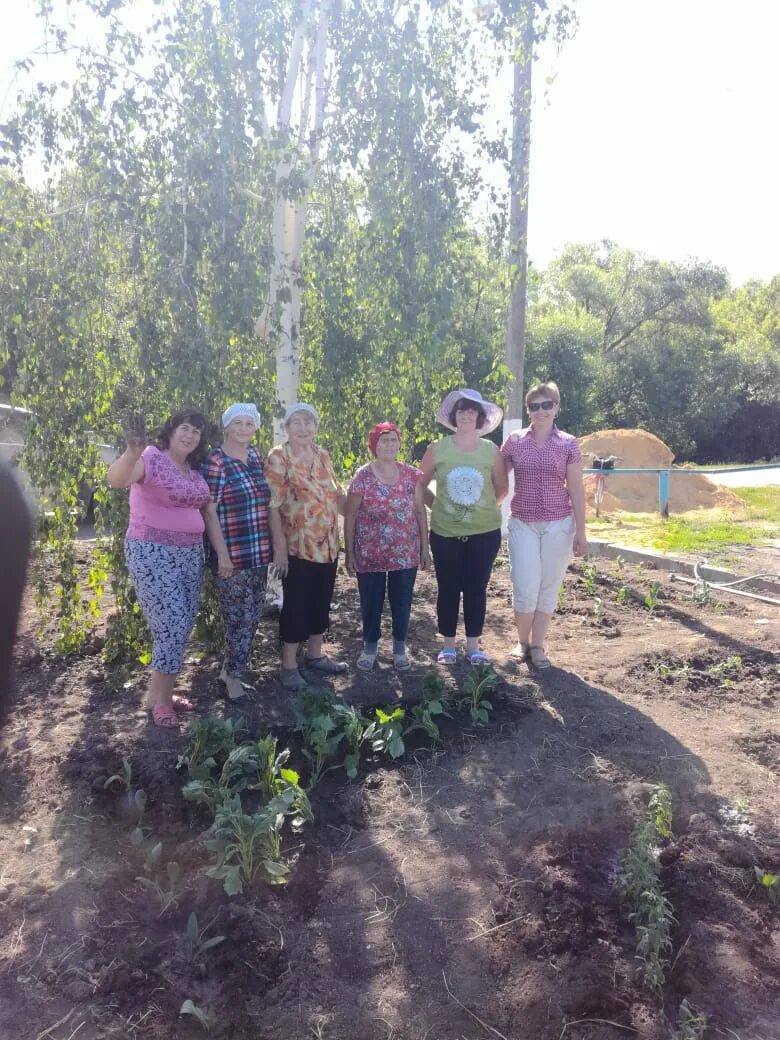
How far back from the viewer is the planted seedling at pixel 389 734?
3.74 m

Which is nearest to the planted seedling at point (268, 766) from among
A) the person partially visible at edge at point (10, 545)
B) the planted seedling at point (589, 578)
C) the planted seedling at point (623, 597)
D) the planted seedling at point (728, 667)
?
the person partially visible at edge at point (10, 545)

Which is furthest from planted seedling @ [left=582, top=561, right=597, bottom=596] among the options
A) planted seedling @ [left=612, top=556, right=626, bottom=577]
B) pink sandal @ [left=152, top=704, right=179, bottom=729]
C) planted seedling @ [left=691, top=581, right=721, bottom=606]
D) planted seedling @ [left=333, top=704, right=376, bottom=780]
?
pink sandal @ [left=152, top=704, right=179, bottom=729]

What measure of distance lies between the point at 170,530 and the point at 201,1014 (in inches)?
86.4

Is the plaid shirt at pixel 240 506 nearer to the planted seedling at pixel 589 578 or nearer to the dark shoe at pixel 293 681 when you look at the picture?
the dark shoe at pixel 293 681

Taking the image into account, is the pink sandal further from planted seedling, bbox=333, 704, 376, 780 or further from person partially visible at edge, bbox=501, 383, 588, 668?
person partially visible at edge, bbox=501, 383, 588, 668

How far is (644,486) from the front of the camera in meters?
14.5

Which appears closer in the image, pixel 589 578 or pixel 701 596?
pixel 701 596

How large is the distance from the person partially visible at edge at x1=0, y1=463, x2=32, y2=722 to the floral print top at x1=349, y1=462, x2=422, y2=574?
206 centimetres

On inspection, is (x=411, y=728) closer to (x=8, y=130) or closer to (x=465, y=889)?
(x=465, y=889)

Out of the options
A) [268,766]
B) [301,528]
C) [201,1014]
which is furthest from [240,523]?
[201,1014]

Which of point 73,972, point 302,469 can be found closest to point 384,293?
point 302,469

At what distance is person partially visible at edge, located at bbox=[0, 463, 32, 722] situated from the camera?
5.08m

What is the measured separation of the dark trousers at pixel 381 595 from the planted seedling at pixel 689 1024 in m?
2.86

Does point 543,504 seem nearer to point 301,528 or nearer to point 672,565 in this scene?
point 301,528
